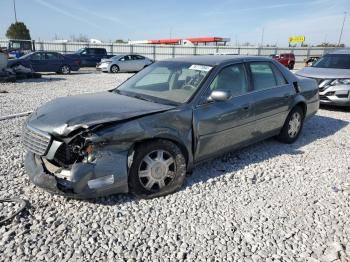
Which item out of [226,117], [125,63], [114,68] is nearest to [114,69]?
[114,68]

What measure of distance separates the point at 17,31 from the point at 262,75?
161ft

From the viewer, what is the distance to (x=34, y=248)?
2.63m

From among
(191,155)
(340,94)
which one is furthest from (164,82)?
(340,94)

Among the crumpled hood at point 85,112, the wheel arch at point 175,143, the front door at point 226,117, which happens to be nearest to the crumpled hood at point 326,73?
the front door at point 226,117

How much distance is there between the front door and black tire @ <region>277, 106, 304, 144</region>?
Answer: 3.78ft

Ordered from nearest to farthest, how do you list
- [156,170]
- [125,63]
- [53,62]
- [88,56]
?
1. [156,170]
2. [53,62]
3. [125,63]
4. [88,56]

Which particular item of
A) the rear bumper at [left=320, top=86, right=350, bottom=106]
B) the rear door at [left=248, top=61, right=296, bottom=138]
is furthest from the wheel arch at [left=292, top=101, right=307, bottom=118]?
the rear bumper at [left=320, top=86, right=350, bottom=106]

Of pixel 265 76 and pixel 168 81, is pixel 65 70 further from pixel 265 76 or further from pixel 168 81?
pixel 265 76

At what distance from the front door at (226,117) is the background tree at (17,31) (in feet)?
160

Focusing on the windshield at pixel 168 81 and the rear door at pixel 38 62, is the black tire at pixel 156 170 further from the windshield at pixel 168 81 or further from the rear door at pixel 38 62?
the rear door at pixel 38 62

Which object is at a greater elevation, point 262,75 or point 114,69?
point 262,75

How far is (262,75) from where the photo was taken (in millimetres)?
4832

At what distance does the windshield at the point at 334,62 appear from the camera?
30.2ft

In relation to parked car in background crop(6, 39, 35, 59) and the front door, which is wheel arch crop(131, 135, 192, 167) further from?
parked car in background crop(6, 39, 35, 59)
